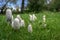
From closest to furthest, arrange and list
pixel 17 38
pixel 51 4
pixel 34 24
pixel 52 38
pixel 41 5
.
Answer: pixel 17 38, pixel 52 38, pixel 34 24, pixel 41 5, pixel 51 4

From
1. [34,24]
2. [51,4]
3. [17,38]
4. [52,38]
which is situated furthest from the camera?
[51,4]

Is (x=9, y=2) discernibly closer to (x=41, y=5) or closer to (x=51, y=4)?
(x=41, y=5)

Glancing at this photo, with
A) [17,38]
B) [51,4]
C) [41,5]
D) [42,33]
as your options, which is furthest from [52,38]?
[51,4]

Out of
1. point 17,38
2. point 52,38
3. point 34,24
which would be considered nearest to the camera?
point 17,38

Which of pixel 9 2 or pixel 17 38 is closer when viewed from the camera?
pixel 17 38

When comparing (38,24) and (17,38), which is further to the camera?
(38,24)

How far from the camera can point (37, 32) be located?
195 inches

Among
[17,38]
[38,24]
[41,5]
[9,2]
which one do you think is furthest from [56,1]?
[17,38]

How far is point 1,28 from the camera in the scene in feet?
16.2

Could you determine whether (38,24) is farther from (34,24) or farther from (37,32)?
(37,32)

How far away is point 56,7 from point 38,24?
13.2 m

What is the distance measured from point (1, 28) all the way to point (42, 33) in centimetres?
90

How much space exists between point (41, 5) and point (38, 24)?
477 inches

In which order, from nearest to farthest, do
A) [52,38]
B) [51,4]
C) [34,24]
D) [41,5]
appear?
[52,38] < [34,24] < [41,5] < [51,4]
